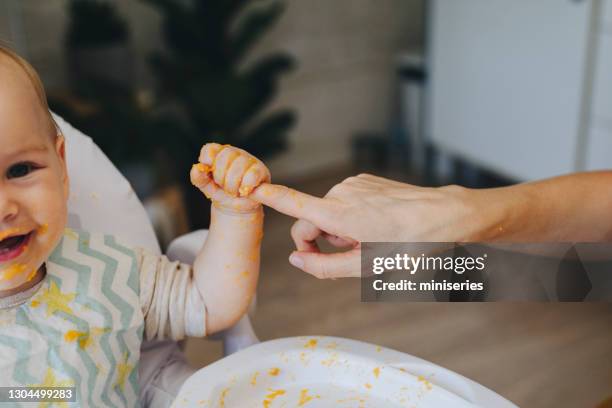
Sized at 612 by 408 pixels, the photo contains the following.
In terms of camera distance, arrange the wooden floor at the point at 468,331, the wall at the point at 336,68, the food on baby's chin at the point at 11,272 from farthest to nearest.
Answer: the wall at the point at 336,68 < the wooden floor at the point at 468,331 < the food on baby's chin at the point at 11,272

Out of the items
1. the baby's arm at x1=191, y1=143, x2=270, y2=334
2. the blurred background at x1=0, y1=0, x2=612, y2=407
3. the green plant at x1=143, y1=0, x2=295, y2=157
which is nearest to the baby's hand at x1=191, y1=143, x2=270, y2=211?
the baby's arm at x1=191, y1=143, x2=270, y2=334

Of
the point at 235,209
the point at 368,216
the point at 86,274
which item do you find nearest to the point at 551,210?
the point at 368,216

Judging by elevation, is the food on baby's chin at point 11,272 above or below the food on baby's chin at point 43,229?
below

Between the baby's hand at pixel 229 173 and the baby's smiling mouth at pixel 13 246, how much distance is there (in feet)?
0.57

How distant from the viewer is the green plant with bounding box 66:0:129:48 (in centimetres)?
210

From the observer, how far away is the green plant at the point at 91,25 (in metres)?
2.10

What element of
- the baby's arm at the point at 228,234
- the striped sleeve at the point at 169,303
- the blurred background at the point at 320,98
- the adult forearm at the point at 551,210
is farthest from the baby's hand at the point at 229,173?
the blurred background at the point at 320,98

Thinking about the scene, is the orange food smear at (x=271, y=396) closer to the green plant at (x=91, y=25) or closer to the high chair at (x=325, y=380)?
the high chair at (x=325, y=380)

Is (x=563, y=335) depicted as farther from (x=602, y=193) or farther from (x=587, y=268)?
(x=587, y=268)

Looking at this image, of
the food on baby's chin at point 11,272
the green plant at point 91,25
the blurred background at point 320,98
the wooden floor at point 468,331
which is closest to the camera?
the food on baby's chin at point 11,272

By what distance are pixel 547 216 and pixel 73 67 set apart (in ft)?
5.55

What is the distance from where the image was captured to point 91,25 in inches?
83.3

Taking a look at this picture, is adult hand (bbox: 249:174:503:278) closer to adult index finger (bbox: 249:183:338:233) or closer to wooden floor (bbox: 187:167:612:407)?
adult index finger (bbox: 249:183:338:233)

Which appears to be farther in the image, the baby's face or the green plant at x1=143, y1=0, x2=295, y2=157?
the green plant at x1=143, y1=0, x2=295, y2=157
